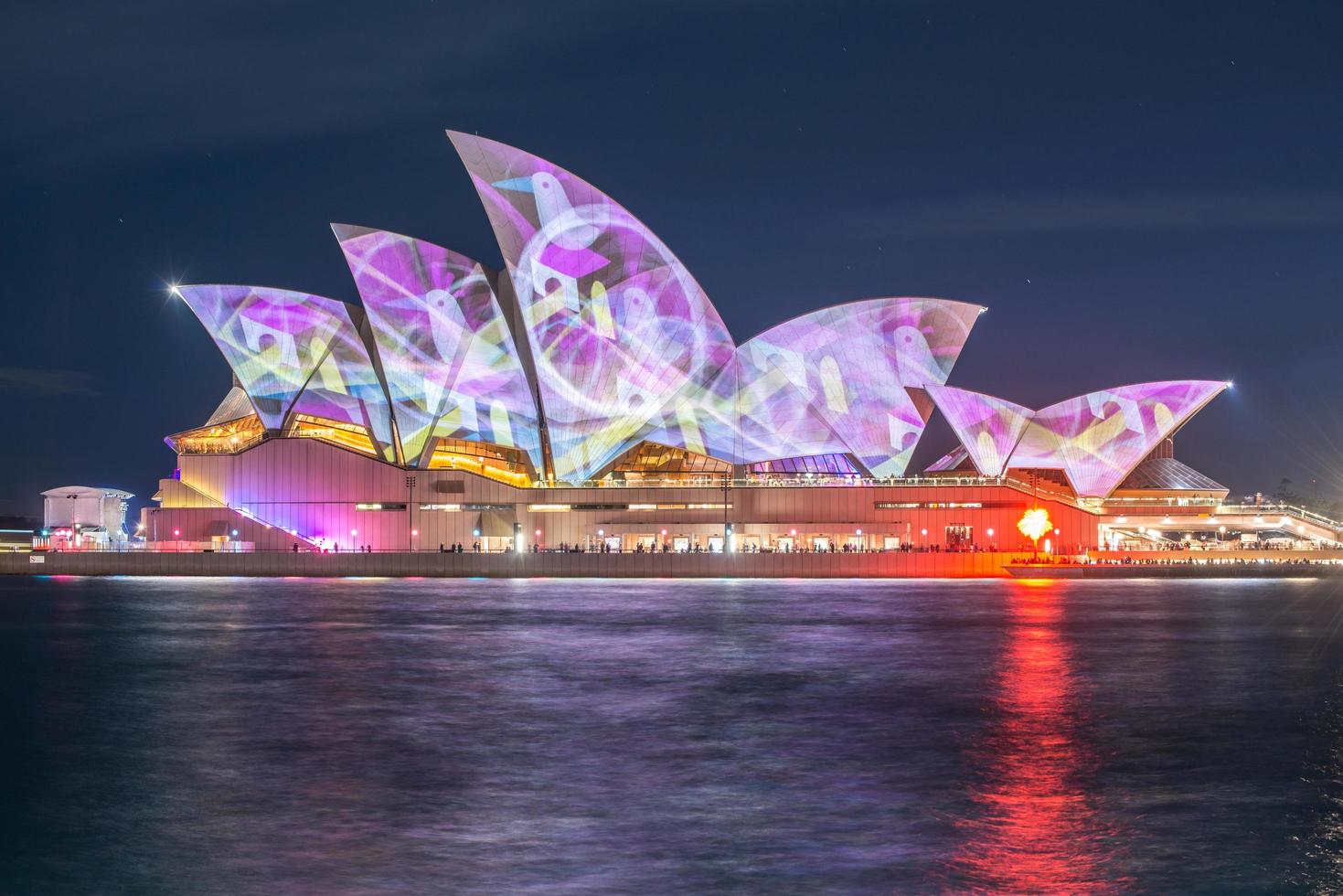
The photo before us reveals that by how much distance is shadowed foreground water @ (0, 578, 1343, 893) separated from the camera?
11.3 m

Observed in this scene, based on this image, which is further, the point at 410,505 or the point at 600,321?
the point at 410,505

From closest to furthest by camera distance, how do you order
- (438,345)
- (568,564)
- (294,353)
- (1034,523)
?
1. (438,345)
2. (568,564)
3. (294,353)
4. (1034,523)

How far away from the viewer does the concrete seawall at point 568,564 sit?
59.2 metres

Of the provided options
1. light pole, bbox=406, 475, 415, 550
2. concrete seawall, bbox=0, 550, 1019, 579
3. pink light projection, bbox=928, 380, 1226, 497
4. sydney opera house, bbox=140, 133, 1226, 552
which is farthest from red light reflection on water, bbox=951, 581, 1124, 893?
pink light projection, bbox=928, 380, 1226, 497

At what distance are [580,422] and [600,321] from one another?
5367 mm

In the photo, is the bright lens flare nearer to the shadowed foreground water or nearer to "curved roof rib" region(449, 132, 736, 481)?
"curved roof rib" region(449, 132, 736, 481)

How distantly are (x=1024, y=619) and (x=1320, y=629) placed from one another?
7.07 m

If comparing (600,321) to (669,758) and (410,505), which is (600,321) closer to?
(410,505)

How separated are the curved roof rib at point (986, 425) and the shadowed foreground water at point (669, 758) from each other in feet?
101

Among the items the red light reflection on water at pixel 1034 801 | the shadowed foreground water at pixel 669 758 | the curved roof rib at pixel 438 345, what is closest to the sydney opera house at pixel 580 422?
the curved roof rib at pixel 438 345

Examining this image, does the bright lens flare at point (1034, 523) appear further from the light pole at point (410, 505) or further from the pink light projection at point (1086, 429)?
the light pole at point (410, 505)

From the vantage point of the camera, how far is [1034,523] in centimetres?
6250

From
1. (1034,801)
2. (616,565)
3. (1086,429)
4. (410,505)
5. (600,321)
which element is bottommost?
(1034,801)

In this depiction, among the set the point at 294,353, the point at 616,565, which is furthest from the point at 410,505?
the point at 616,565
